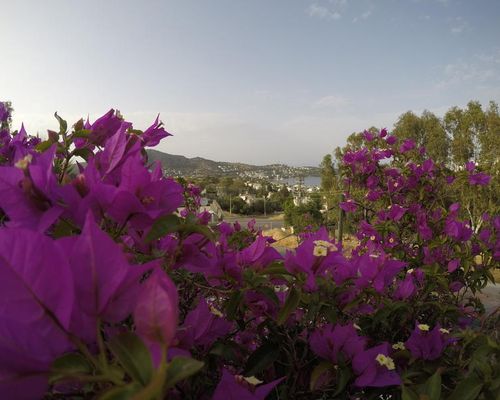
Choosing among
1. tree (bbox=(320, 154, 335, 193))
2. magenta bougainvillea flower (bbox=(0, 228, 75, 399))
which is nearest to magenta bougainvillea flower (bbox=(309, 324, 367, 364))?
magenta bougainvillea flower (bbox=(0, 228, 75, 399))

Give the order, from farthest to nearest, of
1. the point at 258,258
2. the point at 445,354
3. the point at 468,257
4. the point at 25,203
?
the point at 468,257
the point at 445,354
the point at 258,258
the point at 25,203

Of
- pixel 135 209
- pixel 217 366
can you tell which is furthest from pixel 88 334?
pixel 217 366

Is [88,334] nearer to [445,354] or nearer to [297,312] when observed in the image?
[297,312]

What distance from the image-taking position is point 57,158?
74 cm

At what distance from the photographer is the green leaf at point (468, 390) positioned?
19.4 inches

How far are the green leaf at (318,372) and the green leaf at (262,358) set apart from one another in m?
0.06

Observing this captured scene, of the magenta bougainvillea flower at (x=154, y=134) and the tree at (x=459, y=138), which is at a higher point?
the tree at (x=459, y=138)

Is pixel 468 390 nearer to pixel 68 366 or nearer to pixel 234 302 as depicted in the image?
pixel 234 302

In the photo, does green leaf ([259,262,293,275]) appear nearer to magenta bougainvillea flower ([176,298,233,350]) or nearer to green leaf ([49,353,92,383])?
magenta bougainvillea flower ([176,298,233,350])

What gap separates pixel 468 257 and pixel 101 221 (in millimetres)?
1533

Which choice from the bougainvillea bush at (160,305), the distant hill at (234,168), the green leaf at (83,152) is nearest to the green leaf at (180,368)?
the bougainvillea bush at (160,305)

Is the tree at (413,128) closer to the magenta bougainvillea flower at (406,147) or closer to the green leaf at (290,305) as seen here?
the magenta bougainvillea flower at (406,147)

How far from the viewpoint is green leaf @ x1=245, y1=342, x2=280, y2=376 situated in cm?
58

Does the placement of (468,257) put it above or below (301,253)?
below
